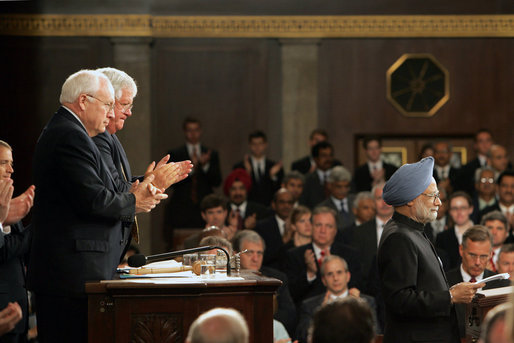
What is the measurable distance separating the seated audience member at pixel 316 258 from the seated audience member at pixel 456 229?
933mm

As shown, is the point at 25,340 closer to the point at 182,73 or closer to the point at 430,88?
the point at 182,73

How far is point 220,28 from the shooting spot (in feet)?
42.6

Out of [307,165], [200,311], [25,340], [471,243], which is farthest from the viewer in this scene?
[307,165]

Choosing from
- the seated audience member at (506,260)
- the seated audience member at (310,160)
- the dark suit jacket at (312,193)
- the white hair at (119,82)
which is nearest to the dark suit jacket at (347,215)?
the dark suit jacket at (312,193)

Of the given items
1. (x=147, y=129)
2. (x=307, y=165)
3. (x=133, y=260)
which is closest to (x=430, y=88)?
(x=307, y=165)

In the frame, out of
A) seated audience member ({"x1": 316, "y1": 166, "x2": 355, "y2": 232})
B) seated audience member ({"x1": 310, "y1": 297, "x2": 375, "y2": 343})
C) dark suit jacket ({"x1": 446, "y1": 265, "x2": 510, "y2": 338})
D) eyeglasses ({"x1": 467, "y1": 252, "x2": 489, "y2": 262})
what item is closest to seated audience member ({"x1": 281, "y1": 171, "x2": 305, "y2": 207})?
seated audience member ({"x1": 316, "y1": 166, "x2": 355, "y2": 232})

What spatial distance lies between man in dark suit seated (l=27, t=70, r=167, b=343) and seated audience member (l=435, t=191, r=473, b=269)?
4513 millimetres

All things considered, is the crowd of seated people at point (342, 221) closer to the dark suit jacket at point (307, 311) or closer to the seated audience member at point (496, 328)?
the dark suit jacket at point (307, 311)

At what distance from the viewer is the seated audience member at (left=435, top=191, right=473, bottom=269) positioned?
7855 mm

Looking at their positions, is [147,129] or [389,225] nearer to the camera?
[389,225]

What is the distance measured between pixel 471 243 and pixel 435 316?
224 cm

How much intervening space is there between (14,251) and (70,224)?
58.6 inches

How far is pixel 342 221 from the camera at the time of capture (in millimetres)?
8914

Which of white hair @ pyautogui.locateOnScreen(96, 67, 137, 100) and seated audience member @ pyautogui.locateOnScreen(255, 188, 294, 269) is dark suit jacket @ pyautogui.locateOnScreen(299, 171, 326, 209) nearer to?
seated audience member @ pyautogui.locateOnScreen(255, 188, 294, 269)
